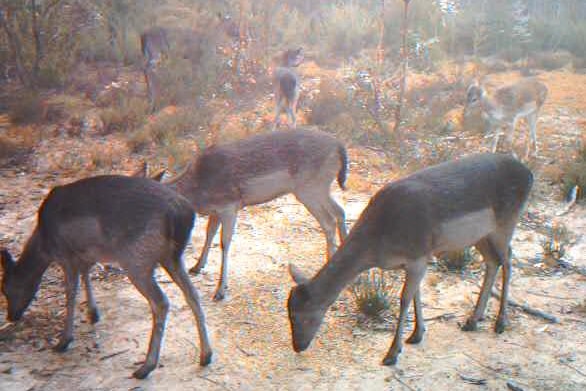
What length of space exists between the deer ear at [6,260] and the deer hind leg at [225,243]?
77.1 inches

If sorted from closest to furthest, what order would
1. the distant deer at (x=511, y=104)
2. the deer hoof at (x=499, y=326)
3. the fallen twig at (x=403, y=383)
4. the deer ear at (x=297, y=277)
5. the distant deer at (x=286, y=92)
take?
the fallen twig at (x=403, y=383), the deer ear at (x=297, y=277), the deer hoof at (x=499, y=326), the distant deer at (x=511, y=104), the distant deer at (x=286, y=92)

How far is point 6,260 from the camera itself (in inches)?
201

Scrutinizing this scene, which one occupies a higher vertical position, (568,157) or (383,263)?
(383,263)

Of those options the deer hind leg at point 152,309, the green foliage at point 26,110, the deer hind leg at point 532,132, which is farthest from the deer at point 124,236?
the deer hind leg at point 532,132

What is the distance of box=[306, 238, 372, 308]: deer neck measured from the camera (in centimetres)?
470

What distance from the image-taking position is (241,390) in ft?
15.3

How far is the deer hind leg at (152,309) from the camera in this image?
4.71 m

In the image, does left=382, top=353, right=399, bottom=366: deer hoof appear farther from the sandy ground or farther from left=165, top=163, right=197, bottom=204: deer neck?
left=165, top=163, right=197, bottom=204: deer neck

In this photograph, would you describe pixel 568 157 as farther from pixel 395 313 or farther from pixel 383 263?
pixel 383 263

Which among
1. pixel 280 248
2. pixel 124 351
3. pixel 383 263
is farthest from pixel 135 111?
pixel 383 263

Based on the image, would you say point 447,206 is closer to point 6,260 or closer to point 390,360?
point 390,360

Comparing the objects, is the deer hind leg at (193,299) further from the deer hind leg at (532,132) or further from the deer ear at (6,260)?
the deer hind leg at (532,132)

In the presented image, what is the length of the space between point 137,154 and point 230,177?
4.58 metres

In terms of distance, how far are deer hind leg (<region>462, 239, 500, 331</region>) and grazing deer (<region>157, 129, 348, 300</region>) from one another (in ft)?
5.66
